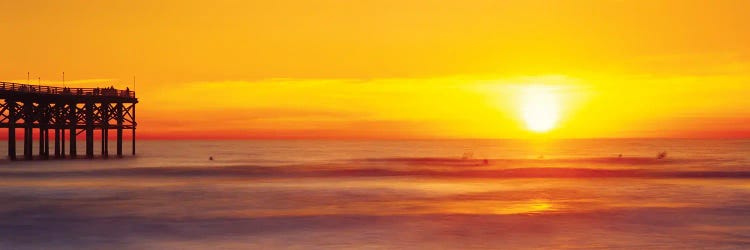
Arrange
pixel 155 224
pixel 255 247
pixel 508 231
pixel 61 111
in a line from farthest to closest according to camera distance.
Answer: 1. pixel 61 111
2. pixel 155 224
3. pixel 508 231
4. pixel 255 247

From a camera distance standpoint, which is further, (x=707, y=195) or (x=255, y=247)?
(x=707, y=195)

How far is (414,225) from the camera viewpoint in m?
29.6

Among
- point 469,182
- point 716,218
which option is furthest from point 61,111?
point 716,218

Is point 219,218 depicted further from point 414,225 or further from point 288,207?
point 414,225

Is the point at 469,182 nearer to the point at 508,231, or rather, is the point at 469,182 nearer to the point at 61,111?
the point at 508,231

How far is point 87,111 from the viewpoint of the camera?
7556 centimetres

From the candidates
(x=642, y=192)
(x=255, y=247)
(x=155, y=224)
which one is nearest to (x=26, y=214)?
(x=155, y=224)

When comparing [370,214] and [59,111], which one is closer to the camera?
[370,214]

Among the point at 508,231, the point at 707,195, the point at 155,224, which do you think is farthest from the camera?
the point at 707,195

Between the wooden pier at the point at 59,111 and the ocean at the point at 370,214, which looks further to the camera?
the wooden pier at the point at 59,111

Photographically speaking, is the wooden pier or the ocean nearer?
the ocean

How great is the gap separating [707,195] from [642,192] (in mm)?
3202

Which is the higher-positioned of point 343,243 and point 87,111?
point 87,111

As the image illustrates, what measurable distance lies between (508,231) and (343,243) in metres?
5.90
